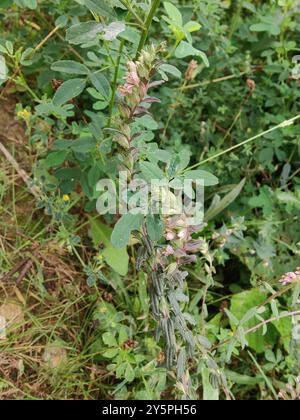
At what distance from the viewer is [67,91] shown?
1.58 metres

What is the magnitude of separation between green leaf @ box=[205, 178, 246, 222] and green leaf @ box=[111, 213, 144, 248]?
82cm

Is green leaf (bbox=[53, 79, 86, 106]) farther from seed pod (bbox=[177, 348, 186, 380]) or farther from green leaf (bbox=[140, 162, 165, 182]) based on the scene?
seed pod (bbox=[177, 348, 186, 380])

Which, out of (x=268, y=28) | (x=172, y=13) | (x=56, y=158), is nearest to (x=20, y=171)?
(x=56, y=158)

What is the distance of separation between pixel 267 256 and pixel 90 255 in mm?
691

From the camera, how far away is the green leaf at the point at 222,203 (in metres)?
2.24

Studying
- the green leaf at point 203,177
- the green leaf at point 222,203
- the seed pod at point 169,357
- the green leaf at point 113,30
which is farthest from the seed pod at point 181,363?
the green leaf at point 113,30

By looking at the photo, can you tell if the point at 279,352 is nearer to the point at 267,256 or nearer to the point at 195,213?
the point at 267,256

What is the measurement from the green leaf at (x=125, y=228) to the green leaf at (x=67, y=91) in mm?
384

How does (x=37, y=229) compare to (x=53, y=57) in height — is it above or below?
below

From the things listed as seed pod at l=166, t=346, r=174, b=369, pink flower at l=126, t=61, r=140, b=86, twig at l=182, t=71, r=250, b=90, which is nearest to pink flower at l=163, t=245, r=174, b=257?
seed pod at l=166, t=346, r=174, b=369

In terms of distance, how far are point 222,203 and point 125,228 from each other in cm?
90

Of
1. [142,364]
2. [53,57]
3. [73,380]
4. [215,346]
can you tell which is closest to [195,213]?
[215,346]

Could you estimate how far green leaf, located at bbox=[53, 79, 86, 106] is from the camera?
156 cm

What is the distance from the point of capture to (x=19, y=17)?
Result: 7.93 feet
